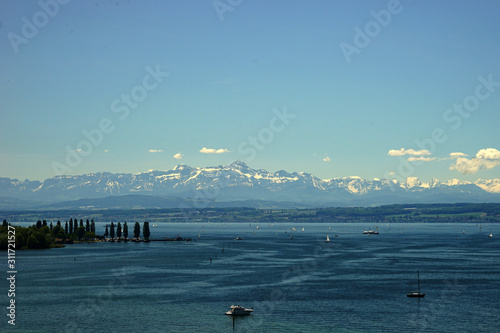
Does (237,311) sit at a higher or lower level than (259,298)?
higher

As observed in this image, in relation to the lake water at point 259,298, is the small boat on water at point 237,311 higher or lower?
higher

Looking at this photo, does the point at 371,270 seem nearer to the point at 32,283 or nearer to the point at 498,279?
the point at 498,279

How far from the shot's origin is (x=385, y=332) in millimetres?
90625

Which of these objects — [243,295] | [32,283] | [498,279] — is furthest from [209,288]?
[498,279]

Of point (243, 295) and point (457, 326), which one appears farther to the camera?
point (243, 295)

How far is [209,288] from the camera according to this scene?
137000 mm

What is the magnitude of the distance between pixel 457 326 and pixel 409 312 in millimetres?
12609

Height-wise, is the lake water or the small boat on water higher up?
the small boat on water

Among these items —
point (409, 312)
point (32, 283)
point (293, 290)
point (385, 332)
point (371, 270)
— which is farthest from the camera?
point (371, 270)

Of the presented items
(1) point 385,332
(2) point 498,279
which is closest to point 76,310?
(1) point 385,332

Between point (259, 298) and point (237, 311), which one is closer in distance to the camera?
point (237, 311)

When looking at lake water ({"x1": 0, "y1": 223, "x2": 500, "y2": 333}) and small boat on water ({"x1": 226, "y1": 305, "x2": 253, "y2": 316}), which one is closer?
lake water ({"x1": 0, "y1": 223, "x2": 500, "y2": 333})

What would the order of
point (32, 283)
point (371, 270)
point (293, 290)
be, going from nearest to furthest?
point (293, 290) → point (32, 283) → point (371, 270)

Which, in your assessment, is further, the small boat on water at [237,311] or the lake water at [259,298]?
the small boat on water at [237,311]
